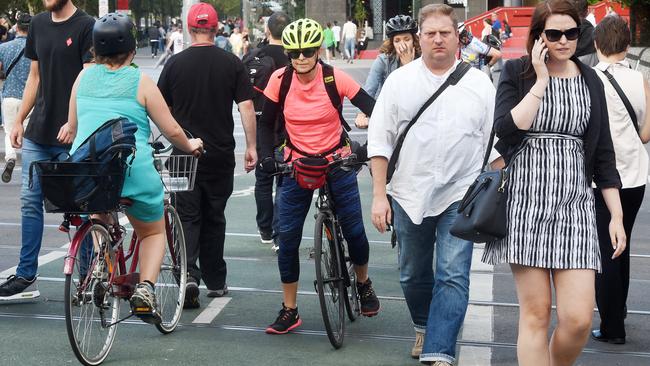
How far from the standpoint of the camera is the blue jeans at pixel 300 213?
6770 millimetres

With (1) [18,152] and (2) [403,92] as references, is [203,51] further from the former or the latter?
(1) [18,152]

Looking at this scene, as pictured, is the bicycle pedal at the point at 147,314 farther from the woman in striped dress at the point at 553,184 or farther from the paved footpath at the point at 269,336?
the woman in striped dress at the point at 553,184

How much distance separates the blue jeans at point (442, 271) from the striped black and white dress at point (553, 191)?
0.72 meters

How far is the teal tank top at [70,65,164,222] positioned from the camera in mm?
6102

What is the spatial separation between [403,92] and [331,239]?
1.25 meters

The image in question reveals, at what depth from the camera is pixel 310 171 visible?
6637 millimetres

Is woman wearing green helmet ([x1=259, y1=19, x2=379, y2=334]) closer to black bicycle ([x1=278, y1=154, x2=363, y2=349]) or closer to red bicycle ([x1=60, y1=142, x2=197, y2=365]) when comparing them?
black bicycle ([x1=278, y1=154, x2=363, y2=349])

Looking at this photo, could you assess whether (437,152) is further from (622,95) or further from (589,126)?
(622,95)

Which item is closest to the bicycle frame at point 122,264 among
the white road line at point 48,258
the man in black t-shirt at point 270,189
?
the white road line at point 48,258

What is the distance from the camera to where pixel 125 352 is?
21.1 feet

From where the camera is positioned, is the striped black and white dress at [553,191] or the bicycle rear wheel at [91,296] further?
the bicycle rear wheel at [91,296]

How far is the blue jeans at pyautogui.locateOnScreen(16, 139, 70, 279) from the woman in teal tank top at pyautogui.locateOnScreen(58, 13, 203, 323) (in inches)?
50.9

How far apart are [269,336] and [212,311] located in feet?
2.37

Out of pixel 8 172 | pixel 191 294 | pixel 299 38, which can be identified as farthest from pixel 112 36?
pixel 8 172
